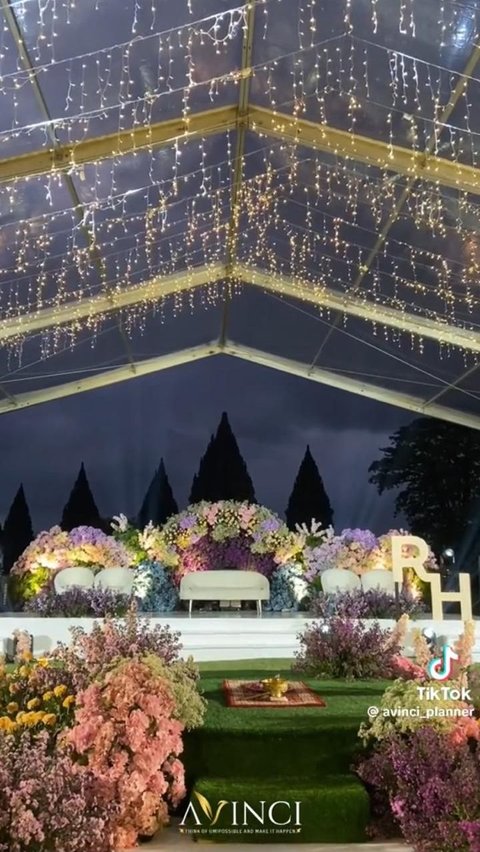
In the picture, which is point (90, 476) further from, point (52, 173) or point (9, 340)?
point (52, 173)

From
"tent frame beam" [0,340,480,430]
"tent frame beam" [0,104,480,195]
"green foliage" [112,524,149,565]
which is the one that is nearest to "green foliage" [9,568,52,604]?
"green foliage" [112,524,149,565]

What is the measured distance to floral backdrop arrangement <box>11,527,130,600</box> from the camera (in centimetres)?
939

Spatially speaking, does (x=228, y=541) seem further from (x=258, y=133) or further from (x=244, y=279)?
(x=258, y=133)

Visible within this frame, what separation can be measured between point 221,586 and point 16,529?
6.88 m

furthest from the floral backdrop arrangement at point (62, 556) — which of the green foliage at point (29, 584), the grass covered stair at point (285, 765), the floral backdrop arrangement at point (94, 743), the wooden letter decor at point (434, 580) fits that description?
the wooden letter decor at point (434, 580)

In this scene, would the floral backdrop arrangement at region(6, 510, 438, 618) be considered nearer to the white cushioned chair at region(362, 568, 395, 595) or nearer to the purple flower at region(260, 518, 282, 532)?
the purple flower at region(260, 518, 282, 532)

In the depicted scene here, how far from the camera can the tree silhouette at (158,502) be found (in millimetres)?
14984

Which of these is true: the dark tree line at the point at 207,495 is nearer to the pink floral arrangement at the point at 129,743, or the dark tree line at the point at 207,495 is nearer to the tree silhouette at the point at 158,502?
the tree silhouette at the point at 158,502

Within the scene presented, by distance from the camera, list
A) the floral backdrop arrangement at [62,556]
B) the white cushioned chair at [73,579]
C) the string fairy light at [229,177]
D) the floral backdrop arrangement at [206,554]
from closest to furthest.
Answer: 1. the string fairy light at [229,177]
2. the white cushioned chair at [73,579]
3. the floral backdrop arrangement at [62,556]
4. the floral backdrop arrangement at [206,554]

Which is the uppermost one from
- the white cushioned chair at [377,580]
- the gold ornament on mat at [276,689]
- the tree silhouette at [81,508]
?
the tree silhouette at [81,508]

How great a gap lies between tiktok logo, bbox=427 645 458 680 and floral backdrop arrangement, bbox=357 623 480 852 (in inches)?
1.5

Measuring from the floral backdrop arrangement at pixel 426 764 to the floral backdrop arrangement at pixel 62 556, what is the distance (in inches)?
253

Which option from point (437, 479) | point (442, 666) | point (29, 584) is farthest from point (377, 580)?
point (437, 479)

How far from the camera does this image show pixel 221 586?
948cm
